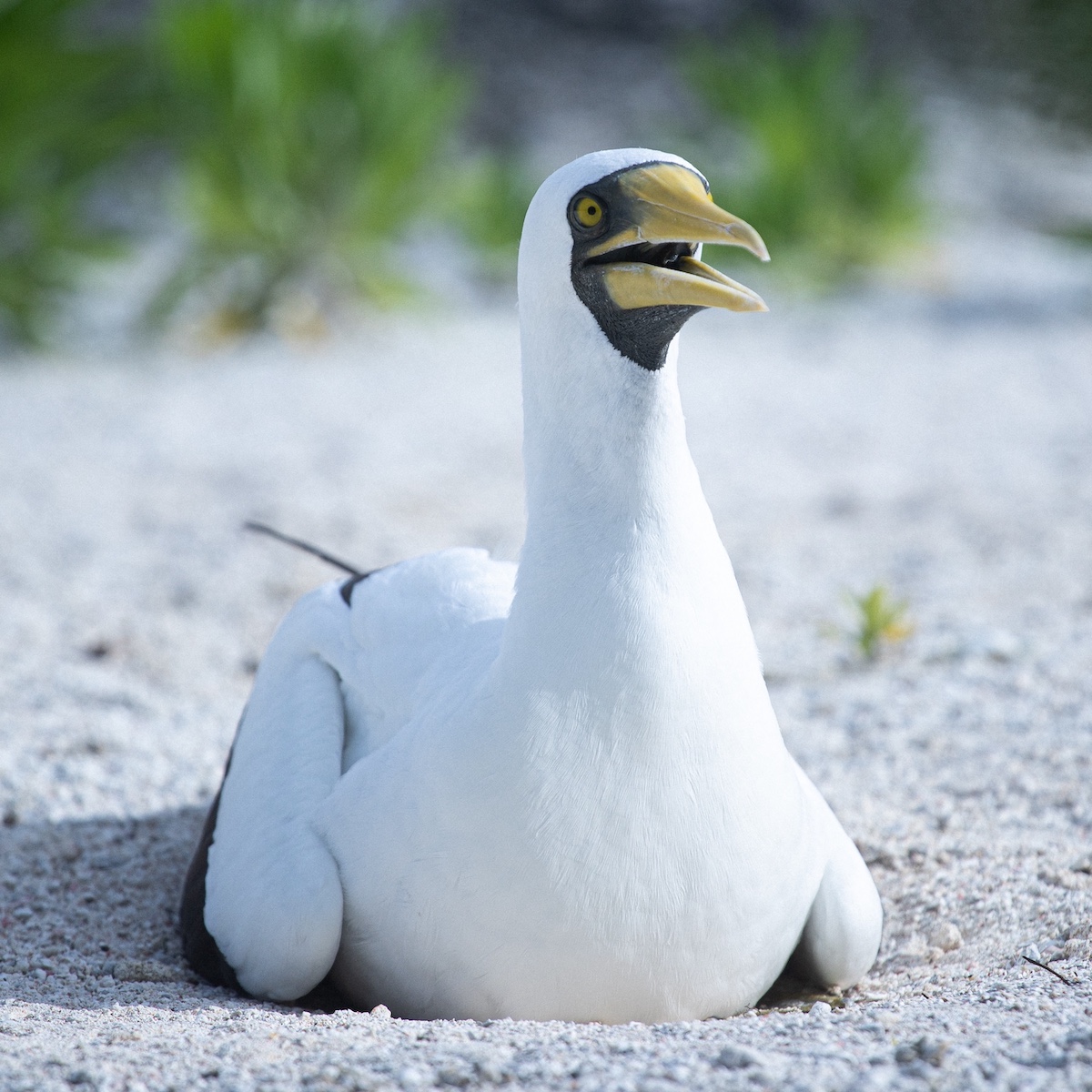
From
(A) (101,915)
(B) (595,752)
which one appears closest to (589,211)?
(B) (595,752)

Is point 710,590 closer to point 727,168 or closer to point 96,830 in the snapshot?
point 96,830

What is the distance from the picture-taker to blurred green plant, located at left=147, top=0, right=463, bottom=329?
28.3 ft

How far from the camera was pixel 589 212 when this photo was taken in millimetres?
2350

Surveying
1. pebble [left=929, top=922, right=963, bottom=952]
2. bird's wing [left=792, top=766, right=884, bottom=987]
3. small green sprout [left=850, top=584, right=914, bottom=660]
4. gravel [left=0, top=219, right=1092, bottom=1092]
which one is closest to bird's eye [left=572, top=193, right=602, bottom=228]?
bird's wing [left=792, top=766, right=884, bottom=987]

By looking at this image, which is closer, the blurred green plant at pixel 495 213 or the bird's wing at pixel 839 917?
the bird's wing at pixel 839 917

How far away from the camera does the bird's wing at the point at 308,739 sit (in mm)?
2615

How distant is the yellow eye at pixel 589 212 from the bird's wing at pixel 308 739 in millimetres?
776

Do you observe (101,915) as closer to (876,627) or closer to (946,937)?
(946,937)

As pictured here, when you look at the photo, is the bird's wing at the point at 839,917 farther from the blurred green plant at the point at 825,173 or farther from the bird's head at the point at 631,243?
the blurred green plant at the point at 825,173

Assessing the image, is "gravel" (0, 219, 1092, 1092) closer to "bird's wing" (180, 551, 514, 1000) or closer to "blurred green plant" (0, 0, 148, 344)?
"bird's wing" (180, 551, 514, 1000)

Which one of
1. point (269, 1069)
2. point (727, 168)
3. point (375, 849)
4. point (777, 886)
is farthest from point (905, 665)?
point (727, 168)

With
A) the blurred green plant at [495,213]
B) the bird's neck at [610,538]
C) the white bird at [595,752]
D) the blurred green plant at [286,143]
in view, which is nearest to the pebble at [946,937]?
the white bird at [595,752]

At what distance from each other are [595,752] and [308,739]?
2.44 ft

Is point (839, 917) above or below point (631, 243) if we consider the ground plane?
below
